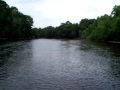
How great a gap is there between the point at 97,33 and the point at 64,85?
106 meters

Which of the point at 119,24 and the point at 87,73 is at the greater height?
the point at 119,24

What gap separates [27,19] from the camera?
178 metres

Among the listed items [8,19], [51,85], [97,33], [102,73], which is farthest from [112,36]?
[51,85]

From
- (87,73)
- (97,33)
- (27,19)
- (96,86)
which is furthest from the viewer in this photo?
(27,19)

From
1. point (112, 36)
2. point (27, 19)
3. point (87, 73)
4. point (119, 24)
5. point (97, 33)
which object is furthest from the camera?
point (27, 19)

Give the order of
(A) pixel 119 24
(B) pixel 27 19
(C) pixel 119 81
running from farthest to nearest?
(B) pixel 27 19 < (A) pixel 119 24 < (C) pixel 119 81

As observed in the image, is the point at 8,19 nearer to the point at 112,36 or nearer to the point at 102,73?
the point at 112,36

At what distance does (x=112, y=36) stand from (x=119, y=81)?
9466 centimetres

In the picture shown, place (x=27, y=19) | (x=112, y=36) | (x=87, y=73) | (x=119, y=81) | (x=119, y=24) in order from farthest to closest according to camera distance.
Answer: (x=27, y=19)
(x=112, y=36)
(x=119, y=24)
(x=87, y=73)
(x=119, y=81)

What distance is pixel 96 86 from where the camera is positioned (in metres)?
22.1

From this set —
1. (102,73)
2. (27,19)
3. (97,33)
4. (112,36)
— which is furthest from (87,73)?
(27,19)

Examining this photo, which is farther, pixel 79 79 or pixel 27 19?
pixel 27 19

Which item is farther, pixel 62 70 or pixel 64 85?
pixel 62 70

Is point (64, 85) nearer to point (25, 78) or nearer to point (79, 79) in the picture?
point (79, 79)
